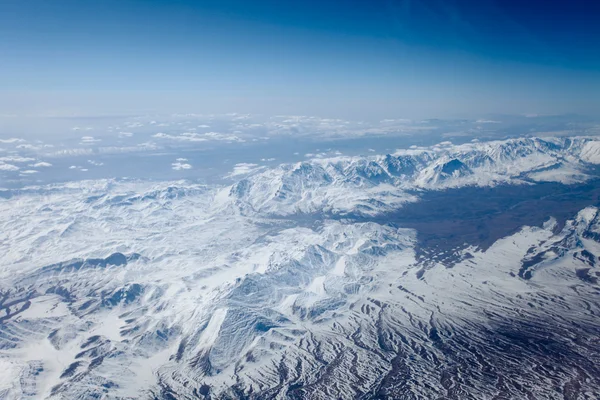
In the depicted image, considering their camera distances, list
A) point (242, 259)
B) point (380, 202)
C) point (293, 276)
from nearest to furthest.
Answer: point (293, 276) < point (242, 259) < point (380, 202)

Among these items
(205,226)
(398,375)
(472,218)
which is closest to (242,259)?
(205,226)

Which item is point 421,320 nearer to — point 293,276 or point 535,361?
point 535,361

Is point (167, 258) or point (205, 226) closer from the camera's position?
point (167, 258)

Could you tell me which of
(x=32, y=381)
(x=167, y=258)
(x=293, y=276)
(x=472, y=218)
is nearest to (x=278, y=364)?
(x=293, y=276)

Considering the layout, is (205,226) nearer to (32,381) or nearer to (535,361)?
(32,381)

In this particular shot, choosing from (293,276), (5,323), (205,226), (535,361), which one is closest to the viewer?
(535,361)

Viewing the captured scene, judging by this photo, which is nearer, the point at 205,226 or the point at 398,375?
the point at 398,375
